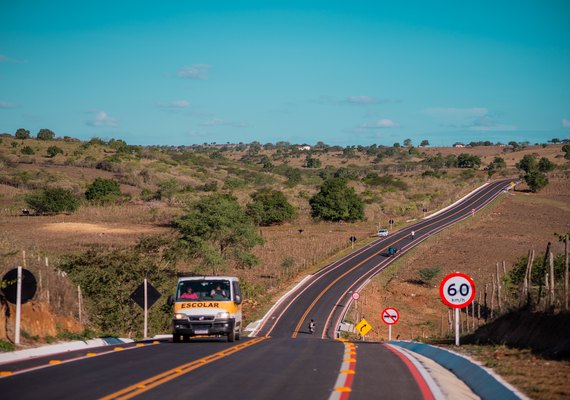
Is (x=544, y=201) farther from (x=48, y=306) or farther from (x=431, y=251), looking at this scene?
(x=48, y=306)

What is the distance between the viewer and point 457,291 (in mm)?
17578

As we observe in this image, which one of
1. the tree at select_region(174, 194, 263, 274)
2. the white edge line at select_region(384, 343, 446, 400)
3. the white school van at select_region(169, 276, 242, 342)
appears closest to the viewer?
the white edge line at select_region(384, 343, 446, 400)

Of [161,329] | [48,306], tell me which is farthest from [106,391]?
[161,329]

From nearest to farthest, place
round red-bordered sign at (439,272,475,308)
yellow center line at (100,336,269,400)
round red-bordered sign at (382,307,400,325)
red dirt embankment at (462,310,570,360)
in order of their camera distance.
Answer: yellow center line at (100,336,269,400) < red dirt embankment at (462,310,570,360) < round red-bordered sign at (439,272,475,308) < round red-bordered sign at (382,307,400,325)

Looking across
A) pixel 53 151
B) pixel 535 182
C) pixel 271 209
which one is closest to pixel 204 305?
pixel 271 209

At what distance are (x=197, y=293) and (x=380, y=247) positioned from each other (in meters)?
69.0

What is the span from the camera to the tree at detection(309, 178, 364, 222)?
4702 inches

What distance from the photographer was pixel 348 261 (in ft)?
268

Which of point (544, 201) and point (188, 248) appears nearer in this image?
point (188, 248)

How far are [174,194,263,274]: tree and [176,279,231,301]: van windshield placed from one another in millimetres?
43193

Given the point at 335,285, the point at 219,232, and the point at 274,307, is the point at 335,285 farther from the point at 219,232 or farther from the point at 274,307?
the point at 219,232

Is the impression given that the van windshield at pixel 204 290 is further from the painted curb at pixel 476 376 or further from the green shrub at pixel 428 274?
the green shrub at pixel 428 274

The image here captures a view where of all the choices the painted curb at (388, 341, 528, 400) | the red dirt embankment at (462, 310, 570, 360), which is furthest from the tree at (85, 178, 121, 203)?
the painted curb at (388, 341, 528, 400)

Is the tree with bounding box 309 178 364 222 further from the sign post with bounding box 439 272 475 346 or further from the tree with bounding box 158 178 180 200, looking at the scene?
the sign post with bounding box 439 272 475 346
